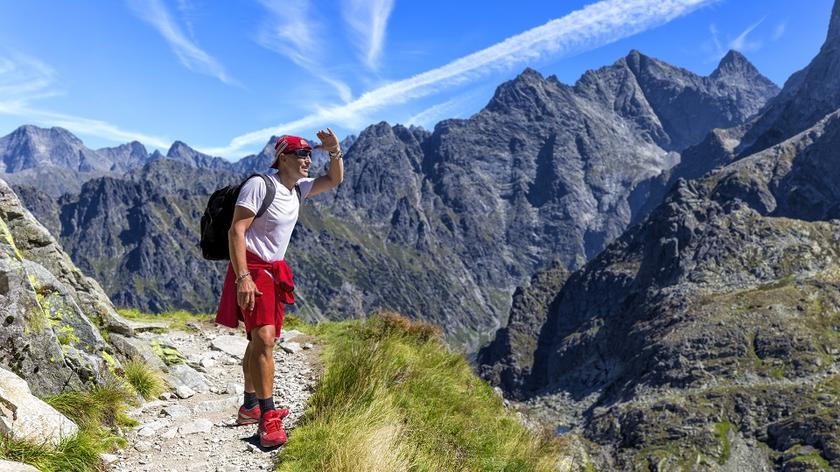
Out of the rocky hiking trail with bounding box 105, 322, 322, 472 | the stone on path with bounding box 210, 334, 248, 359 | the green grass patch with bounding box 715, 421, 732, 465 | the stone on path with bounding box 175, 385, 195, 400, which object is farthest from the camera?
the green grass patch with bounding box 715, 421, 732, 465

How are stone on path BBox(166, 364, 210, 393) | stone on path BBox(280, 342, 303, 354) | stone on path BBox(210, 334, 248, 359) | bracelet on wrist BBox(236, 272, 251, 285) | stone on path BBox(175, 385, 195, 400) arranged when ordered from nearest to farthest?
bracelet on wrist BBox(236, 272, 251, 285) < stone on path BBox(175, 385, 195, 400) < stone on path BBox(166, 364, 210, 393) < stone on path BBox(280, 342, 303, 354) < stone on path BBox(210, 334, 248, 359)

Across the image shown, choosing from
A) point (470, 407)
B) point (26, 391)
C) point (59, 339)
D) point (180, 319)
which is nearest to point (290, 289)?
point (26, 391)

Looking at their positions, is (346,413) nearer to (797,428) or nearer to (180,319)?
(180,319)

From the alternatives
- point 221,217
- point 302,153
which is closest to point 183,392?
point 221,217

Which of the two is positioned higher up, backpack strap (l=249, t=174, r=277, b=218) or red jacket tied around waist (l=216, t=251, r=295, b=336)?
backpack strap (l=249, t=174, r=277, b=218)

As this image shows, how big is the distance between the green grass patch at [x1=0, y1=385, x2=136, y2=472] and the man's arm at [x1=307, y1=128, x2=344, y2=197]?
430 centimetres

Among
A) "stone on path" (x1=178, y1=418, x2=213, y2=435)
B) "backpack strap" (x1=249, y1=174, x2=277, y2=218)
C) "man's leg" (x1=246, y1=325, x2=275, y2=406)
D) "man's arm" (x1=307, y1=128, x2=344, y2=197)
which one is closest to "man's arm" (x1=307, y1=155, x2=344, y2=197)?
"man's arm" (x1=307, y1=128, x2=344, y2=197)

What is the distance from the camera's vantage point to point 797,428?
→ 14162 cm

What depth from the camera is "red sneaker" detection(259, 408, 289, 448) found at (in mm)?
7348

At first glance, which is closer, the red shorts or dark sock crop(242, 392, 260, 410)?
the red shorts

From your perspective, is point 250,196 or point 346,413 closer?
point 250,196

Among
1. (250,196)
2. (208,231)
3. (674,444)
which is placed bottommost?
(674,444)

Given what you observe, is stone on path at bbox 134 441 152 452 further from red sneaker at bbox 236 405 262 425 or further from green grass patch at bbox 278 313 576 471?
green grass patch at bbox 278 313 576 471

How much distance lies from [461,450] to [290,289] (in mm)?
3829
